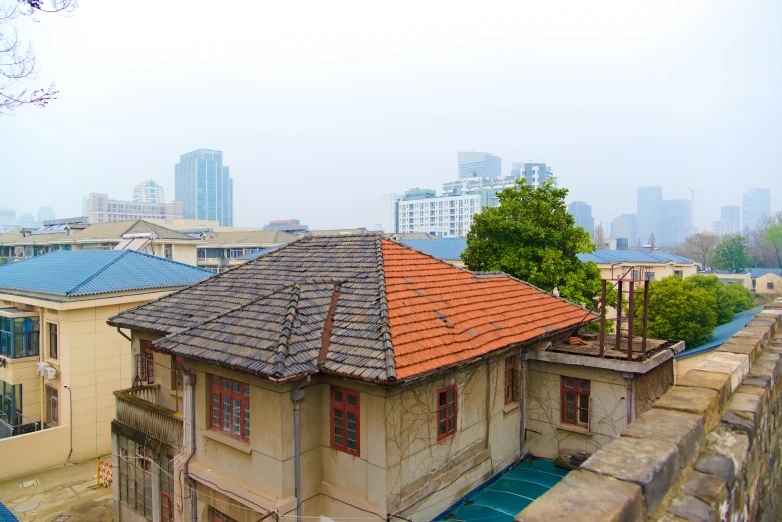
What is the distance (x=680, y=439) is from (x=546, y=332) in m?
8.27

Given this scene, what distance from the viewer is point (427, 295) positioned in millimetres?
10227

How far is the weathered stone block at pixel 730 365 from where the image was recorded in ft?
13.8

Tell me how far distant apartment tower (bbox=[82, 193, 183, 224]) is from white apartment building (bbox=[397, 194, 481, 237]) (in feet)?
176

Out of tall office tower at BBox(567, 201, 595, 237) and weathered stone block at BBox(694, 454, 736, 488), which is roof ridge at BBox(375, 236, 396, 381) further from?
tall office tower at BBox(567, 201, 595, 237)

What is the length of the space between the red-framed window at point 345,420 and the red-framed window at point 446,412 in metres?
1.44

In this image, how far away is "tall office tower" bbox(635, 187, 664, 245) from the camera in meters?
171

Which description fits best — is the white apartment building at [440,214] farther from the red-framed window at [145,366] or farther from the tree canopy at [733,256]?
the red-framed window at [145,366]

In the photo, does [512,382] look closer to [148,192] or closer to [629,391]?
[629,391]

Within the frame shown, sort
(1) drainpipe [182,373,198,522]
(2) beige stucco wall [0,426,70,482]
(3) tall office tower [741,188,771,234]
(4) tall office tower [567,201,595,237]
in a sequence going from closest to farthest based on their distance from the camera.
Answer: (1) drainpipe [182,373,198,522]
(2) beige stucco wall [0,426,70,482]
(3) tall office tower [741,188,771,234]
(4) tall office tower [567,201,595,237]

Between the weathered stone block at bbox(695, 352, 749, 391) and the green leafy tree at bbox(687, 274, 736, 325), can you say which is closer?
the weathered stone block at bbox(695, 352, 749, 391)

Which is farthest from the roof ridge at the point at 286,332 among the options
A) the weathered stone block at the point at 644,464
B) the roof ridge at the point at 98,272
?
the roof ridge at the point at 98,272

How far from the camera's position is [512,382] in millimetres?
11008

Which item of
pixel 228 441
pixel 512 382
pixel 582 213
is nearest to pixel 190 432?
pixel 228 441

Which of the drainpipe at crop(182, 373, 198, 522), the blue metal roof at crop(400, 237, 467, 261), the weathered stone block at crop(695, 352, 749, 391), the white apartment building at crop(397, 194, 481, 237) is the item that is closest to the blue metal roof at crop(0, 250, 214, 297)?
the drainpipe at crop(182, 373, 198, 522)
